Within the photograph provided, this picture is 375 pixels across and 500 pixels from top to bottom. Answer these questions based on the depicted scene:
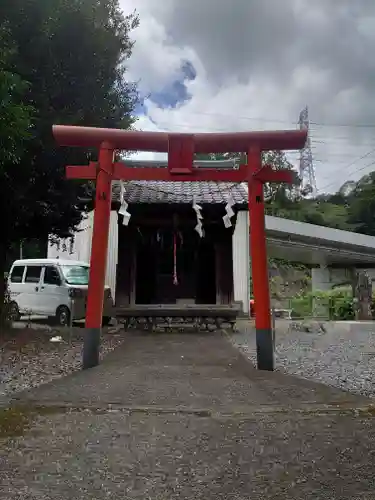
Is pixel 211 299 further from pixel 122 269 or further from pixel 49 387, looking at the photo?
pixel 49 387

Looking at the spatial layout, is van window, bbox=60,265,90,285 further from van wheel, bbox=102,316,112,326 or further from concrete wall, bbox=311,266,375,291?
concrete wall, bbox=311,266,375,291

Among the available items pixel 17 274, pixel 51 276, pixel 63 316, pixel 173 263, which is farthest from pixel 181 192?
pixel 17 274

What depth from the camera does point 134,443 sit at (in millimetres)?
3234

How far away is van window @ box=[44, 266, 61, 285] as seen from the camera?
12.9 m

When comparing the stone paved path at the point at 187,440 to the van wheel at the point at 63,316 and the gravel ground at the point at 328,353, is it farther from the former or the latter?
the van wheel at the point at 63,316

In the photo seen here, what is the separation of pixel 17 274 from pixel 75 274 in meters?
2.34

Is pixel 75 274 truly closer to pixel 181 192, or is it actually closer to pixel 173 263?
pixel 173 263

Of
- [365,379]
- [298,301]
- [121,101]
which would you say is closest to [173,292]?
[121,101]

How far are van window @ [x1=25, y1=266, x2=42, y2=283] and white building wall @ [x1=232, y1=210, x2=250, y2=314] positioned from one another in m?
6.25

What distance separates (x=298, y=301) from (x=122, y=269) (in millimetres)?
10820

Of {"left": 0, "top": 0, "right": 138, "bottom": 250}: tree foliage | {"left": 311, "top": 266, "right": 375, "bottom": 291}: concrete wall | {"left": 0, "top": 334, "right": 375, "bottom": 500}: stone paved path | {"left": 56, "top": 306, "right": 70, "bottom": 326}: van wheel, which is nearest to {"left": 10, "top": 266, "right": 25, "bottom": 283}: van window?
{"left": 56, "top": 306, "right": 70, "bottom": 326}: van wheel

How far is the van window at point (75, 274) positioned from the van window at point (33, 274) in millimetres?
856

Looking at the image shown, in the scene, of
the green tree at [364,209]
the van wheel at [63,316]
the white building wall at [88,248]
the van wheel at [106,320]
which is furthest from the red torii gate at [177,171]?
the green tree at [364,209]

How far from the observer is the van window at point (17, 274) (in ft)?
46.5
